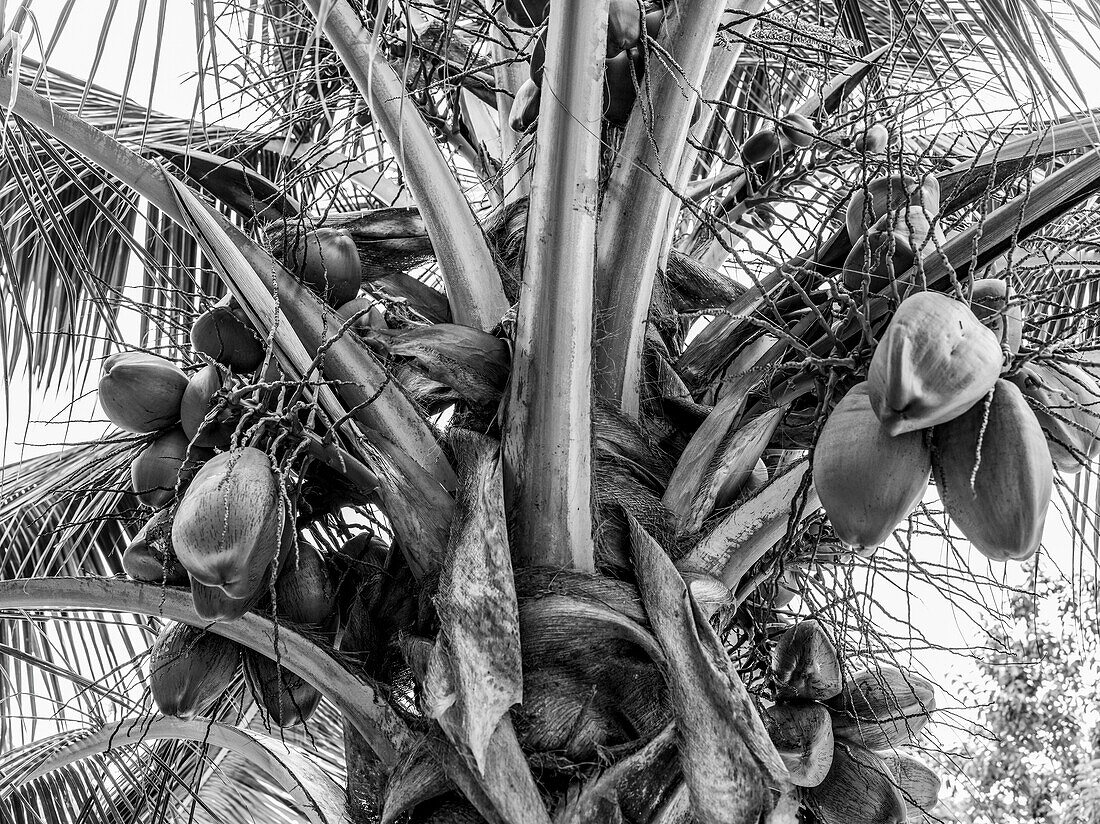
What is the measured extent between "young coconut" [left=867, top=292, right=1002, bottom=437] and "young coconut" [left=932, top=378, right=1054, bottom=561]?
3 cm

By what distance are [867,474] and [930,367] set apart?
11cm

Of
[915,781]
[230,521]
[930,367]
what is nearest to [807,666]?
[915,781]

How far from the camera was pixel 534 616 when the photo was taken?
1110mm

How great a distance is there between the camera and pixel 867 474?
2.86ft

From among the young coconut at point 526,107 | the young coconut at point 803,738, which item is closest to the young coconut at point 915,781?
the young coconut at point 803,738

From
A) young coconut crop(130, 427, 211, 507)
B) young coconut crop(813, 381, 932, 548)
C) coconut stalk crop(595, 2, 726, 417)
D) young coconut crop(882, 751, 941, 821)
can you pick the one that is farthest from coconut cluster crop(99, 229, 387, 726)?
young coconut crop(882, 751, 941, 821)

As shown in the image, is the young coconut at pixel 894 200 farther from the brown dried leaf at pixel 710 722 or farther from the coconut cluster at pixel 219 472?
the coconut cluster at pixel 219 472

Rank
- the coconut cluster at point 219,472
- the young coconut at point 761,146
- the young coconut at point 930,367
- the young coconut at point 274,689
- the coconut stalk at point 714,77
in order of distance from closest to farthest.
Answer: the young coconut at point 930,367, the coconut cluster at point 219,472, the young coconut at point 274,689, the coconut stalk at point 714,77, the young coconut at point 761,146

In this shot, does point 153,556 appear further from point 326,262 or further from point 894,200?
point 894,200

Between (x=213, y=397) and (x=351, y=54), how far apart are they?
48 centimetres

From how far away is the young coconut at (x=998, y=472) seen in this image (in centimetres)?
86

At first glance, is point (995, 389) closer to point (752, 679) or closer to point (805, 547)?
point (805, 547)

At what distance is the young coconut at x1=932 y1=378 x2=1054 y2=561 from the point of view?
86 centimetres

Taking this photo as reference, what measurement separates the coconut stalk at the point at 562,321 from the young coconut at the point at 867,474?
1.08 feet
